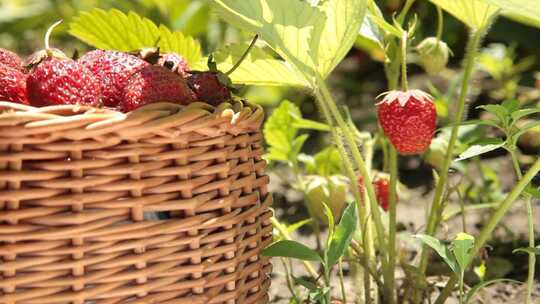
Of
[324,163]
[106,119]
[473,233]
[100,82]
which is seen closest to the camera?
[106,119]

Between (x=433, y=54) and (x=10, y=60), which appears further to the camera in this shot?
(x=433, y=54)

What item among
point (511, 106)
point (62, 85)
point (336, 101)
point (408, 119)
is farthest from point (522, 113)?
point (62, 85)

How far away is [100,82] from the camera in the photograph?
Answer: 0.99m

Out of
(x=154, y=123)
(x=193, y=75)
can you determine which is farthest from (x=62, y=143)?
(x=193, y=75)

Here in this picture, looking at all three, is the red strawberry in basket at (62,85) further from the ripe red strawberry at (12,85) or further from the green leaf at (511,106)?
the green leaf at (511,106)

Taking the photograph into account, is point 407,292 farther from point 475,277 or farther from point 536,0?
point 536,0

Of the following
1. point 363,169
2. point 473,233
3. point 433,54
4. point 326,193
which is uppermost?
point 433,54

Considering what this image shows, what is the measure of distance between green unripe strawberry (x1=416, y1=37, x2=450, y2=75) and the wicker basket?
0.39 metres

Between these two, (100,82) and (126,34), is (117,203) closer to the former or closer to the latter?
(100,82)

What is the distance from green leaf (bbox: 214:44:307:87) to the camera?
3.61 feet

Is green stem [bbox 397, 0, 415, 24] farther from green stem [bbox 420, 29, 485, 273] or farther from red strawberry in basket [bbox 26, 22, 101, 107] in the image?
red strawberry in basket [bbox 26, 22, 101, 107]

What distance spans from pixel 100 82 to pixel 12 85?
0.30ft

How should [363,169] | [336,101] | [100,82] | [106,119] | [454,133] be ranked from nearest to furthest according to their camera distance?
1. [106,119]
2. [100,82]
3. [363,169]
4. [454,133]
5. [336,101]

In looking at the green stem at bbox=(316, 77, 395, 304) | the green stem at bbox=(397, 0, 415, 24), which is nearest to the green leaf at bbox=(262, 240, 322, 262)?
the green stem at bbox=(316, 77, 395, 304)
